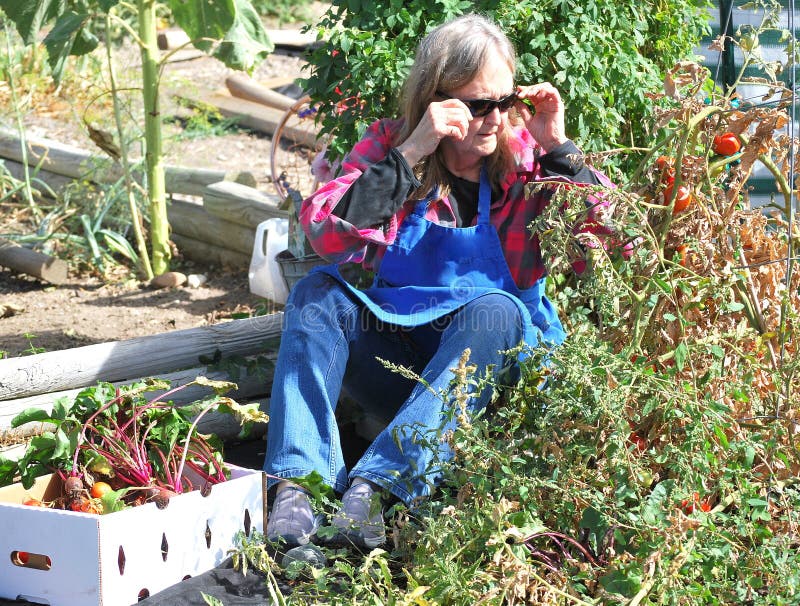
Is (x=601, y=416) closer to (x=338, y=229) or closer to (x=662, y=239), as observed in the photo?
(x=662, y=239)

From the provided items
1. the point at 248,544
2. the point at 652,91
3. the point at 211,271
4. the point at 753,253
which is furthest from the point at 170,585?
the point at 211,271

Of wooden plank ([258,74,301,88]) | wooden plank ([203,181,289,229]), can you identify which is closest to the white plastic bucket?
wooden plank ([203,181,289,229])

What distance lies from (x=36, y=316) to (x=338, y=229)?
2.31 metres

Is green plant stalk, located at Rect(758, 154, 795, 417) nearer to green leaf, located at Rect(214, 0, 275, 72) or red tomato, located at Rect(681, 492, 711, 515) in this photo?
red tomato, located at Rect(681, 492, 711, 515)

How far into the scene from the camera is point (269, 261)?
4.17 metres

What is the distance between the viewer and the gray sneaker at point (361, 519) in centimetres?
234

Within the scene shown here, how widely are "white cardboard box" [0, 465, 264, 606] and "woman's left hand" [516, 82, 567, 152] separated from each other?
1.33 metres

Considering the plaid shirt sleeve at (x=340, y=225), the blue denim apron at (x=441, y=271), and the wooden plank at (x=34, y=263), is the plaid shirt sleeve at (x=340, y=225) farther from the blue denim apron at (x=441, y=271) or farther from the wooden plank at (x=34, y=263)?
the wooden plank at (x=34, y=263)

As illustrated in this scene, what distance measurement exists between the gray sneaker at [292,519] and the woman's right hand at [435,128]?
1.00 metres

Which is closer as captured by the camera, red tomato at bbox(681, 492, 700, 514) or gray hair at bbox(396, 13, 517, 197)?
red tomato at bbox(681, 492, 700, 514)

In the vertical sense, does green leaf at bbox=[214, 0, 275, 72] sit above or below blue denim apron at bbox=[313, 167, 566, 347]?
above

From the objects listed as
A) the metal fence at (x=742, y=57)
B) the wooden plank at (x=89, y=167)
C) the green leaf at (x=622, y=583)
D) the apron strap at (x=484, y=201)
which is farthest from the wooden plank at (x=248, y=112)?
the green leaf at (x=622, y=583)

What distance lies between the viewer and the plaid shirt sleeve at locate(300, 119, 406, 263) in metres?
2.77

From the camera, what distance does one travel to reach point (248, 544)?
2.29 metres
